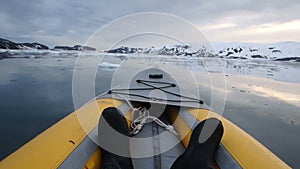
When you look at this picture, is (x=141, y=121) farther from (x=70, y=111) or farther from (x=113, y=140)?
(x=70, y=111)

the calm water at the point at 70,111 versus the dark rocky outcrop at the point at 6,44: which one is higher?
the dark rocky outcrop at the point at 6,44

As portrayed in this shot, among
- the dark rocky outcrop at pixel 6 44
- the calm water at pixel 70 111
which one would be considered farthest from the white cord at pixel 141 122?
the dark rocky outcrop at pixel 6 44

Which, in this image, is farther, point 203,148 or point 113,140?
point 113,140

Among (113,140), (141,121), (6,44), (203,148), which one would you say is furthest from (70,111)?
(6,44)

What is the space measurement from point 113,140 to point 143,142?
0.52 metres

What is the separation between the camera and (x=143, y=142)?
1706 mm

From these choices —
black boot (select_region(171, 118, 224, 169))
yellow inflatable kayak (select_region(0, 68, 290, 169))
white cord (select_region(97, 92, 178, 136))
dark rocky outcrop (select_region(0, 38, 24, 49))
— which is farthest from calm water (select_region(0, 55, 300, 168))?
dark rocky outcrop (select_region(0, 38, 24, 49))

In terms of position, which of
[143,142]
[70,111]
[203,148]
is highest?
[203,148]

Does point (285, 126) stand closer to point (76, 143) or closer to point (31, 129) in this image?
Result: point (76, 143)

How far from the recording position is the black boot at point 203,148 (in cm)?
108

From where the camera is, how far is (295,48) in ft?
164

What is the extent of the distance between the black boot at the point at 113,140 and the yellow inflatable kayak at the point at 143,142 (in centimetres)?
5

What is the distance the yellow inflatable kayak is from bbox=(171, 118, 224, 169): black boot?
0.22ft

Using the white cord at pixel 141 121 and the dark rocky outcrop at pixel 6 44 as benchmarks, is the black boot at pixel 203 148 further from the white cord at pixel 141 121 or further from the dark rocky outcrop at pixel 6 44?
the dark rocky outcrop at pixel 6 44
